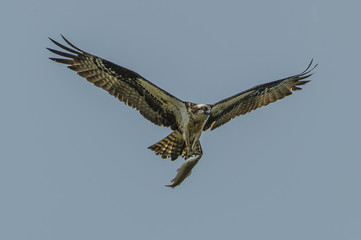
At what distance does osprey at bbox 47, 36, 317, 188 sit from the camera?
531 inches

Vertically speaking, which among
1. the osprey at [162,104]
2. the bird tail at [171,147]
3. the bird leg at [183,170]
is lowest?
the bird leg at [183,170]

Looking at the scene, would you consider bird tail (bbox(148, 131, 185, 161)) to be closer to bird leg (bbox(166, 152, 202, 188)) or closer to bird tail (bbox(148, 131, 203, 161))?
bird tail (bbox(148, 131, 203, 161))

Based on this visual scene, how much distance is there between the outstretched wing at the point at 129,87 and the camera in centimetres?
1345

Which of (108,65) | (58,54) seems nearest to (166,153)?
(108,65)

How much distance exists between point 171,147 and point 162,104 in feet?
3.34

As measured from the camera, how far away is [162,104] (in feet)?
45.5

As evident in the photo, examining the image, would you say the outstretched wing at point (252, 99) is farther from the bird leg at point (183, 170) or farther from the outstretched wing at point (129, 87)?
the bird leg at point (183, 170)

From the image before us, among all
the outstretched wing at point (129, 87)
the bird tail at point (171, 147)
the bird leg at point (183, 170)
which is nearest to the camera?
the bird leg at point (183, 170)

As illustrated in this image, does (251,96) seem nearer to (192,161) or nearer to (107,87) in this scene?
(107,87)

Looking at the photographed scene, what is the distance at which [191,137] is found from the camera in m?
13.8

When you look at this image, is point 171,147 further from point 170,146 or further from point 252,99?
point 252,99

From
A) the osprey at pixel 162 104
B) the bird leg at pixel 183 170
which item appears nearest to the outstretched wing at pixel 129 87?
the osprey at pixel 162 104

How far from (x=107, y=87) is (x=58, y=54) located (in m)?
1.30

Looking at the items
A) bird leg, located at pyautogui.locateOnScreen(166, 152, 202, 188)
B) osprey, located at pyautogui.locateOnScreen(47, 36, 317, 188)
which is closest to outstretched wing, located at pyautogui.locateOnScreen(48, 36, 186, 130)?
osprey, located at pyautogui.locateOnScreen(47, 36, 317, 188)
